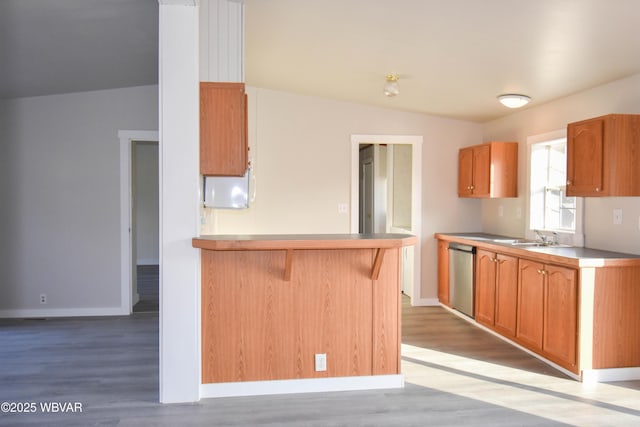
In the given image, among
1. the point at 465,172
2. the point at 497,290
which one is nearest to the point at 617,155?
the point at 497,290

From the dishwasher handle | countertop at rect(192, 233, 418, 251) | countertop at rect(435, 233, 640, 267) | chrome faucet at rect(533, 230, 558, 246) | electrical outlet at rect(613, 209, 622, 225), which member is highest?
electrical outlet at rect(613, 209, 622, 225)

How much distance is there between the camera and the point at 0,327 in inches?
185

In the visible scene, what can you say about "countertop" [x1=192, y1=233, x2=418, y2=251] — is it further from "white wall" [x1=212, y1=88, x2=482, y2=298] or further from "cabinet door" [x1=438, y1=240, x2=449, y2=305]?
"cabinet door" [x1=438, y1=240, x2=449, y2=305]

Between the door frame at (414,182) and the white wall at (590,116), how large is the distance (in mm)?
1017

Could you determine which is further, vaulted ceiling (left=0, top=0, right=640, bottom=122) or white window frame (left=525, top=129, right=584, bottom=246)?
white window frame (left=525, top=129, right=584, bottom=246)

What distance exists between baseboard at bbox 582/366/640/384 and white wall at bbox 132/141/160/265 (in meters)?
7.66

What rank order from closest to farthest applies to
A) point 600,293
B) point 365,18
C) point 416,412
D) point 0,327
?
point 416,412 < point 365,18 < point 600,293 < point 0,327

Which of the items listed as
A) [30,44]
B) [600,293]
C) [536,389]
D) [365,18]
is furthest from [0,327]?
[600,293]

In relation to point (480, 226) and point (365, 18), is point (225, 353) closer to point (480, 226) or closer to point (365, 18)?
point (365, 18)

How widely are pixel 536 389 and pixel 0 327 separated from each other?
16.0 ft

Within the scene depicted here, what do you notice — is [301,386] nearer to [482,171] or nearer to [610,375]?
[610,375]

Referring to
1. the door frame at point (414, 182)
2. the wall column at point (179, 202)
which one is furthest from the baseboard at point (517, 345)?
the wall column at point (179, 202)

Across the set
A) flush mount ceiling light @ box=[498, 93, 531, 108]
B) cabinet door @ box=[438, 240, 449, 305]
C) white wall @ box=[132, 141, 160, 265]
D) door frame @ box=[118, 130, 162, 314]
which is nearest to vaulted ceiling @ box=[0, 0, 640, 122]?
flush mount ceiling light @ box=[498, 93, 531, 108]

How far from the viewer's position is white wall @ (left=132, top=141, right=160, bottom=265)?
9.22m
